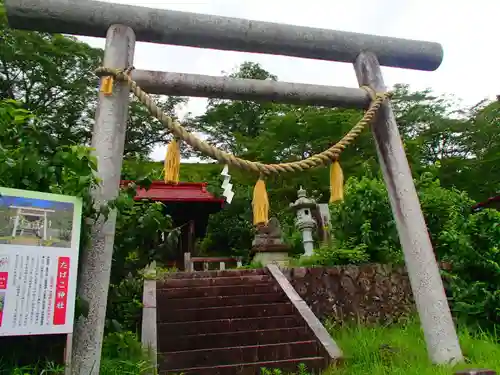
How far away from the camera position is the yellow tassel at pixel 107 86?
136 inches

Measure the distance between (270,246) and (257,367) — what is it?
228 inches

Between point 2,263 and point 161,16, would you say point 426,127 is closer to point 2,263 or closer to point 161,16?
point 161,16

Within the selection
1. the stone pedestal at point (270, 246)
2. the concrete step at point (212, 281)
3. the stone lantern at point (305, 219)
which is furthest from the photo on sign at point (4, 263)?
the stone lantern at point (305, 219)

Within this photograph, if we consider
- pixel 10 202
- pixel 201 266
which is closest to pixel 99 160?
pixel 10 202

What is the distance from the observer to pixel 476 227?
218 inches

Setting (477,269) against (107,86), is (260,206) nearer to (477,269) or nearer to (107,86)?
(107,86)

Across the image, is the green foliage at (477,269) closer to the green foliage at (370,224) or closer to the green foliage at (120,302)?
the green foliage at (370,224)

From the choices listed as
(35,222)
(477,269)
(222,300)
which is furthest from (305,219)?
(35,222)

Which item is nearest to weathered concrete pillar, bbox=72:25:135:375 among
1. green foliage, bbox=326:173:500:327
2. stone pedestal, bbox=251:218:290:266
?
green foliage, bbox=326:173:500:327

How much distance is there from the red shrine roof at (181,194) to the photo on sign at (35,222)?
8638 mm

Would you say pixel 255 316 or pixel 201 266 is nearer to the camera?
pixel 255 316

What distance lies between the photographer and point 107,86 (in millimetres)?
3455

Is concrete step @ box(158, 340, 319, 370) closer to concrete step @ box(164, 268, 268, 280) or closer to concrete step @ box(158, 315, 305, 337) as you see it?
concrete step @ box(158, 315, 305, 337)

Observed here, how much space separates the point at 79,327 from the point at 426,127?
17.4 metres
